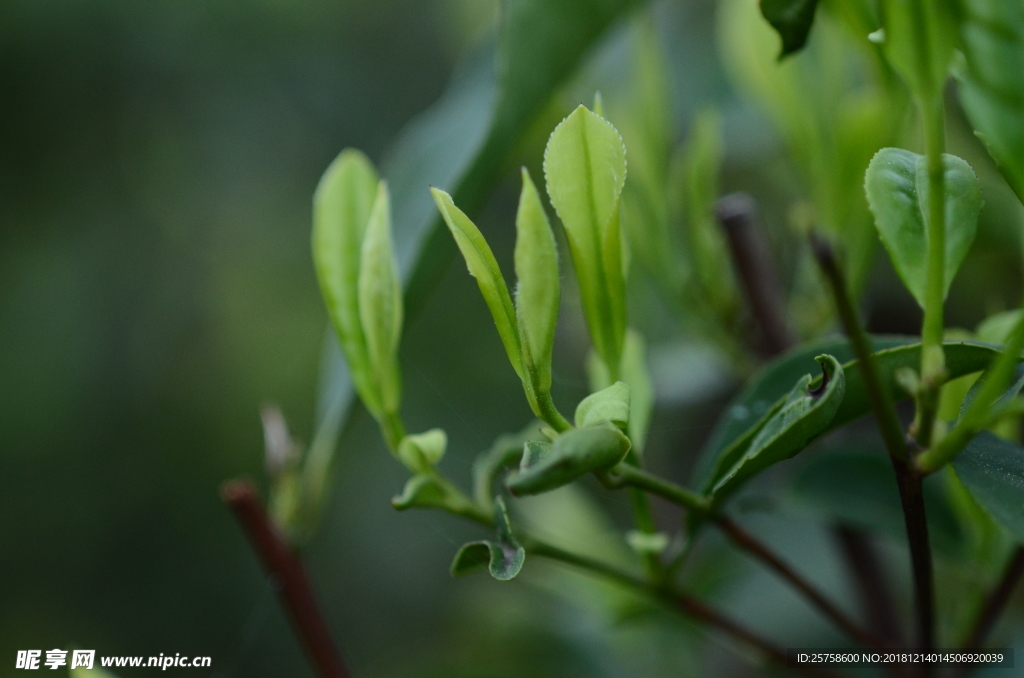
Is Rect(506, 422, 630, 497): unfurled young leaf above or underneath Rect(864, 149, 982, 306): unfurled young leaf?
underneath

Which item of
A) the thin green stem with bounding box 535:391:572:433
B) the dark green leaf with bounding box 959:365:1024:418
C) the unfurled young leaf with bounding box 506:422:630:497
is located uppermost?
the thin green stem with bounding box 535:391:572:433

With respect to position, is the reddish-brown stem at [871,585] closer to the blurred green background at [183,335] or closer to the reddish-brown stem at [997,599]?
the reddish-brown stem at [997,599]

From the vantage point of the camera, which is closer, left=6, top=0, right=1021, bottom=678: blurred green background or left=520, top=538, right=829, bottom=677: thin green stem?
left=520, top=538, right=829, bottom=677: thin green stem

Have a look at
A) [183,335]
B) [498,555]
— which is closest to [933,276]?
[498,555]

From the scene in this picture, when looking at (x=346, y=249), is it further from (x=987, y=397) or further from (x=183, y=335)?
(x=183, y=335)

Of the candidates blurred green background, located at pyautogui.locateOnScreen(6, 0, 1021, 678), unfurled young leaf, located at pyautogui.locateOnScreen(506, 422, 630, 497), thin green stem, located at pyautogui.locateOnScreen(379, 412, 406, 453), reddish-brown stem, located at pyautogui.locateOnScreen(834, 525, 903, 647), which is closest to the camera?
unfurled young leaf, located at pyautogui.locateOnScreen(506, 422, 630, 497)

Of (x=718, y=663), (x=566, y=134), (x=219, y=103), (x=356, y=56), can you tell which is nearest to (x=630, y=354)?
(x=566, y=134)

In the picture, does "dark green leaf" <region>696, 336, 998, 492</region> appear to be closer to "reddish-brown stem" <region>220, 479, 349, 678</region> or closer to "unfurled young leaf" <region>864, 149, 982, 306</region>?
"unfurled young leaf" <region>864, 149, 982, 306</region>

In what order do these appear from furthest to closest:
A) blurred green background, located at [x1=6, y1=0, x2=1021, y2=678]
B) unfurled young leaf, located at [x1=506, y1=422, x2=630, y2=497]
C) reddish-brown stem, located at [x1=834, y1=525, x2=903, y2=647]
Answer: blurred green background, located at [x1=6, y1=0, x2=1021, y2=678] → reddish-brown stem, located at [x1=834, y1=525, x2=903, y2=647] → unfurled young leaf, located at [x1=506, y1=422, x2=630, y2=497]

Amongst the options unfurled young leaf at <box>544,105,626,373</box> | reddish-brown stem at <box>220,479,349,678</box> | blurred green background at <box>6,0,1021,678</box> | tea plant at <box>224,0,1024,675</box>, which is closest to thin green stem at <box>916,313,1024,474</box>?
tea plant at <box>224,0,1024,675</box>
